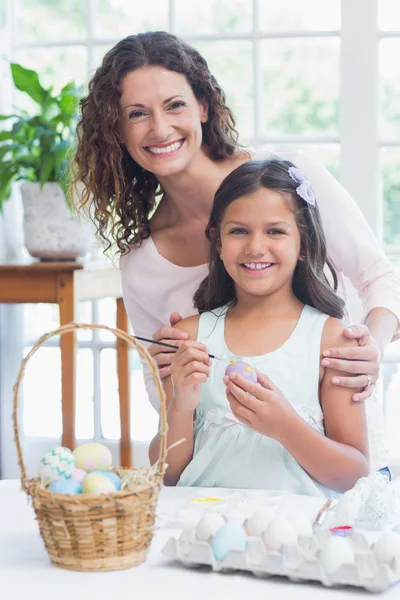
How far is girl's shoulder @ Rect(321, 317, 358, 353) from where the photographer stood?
5.70 feet

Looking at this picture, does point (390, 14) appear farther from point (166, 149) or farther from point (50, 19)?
point (166, 149)

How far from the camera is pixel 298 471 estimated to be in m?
1.64

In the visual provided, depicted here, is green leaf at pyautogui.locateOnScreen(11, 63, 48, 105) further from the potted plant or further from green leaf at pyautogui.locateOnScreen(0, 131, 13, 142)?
green leaf at pyautogui.locateOnScreen(0, 131, 13, 142)

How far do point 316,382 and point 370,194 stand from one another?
1.66m

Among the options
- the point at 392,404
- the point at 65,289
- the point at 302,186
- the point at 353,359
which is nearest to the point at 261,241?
the point at 302,186

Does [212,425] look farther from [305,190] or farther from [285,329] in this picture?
[305,190]

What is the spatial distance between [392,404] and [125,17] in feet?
5.71

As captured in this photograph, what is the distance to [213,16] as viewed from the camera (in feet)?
11.3

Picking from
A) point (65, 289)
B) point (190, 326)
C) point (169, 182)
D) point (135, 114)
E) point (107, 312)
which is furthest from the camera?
point (107, 312)

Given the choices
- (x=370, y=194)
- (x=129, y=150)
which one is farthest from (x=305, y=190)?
(x=370, y=194)

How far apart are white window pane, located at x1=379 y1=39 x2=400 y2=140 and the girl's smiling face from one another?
5.43 ft

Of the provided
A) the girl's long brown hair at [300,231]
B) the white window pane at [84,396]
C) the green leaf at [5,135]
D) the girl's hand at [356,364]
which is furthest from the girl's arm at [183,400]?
the white window pane at [84,396]

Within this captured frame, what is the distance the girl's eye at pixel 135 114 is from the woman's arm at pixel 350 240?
0.37m

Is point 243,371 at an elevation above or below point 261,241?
below
